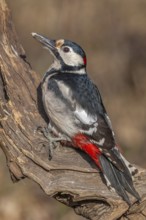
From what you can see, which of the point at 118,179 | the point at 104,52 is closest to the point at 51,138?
the point at 118,179

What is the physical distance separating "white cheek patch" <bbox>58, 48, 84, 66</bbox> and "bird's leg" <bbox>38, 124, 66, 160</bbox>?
1.88ft

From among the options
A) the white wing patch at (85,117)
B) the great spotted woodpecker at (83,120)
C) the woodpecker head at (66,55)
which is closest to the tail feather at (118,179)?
the great spotted woodpecker at (83,120)

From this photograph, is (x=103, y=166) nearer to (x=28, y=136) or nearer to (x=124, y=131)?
(x=28, y=136)

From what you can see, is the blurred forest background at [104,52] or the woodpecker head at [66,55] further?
the blurred forest background at [104,52]

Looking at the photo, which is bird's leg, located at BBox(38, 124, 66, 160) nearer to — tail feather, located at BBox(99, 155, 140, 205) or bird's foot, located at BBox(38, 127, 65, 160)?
bird's foot, located at BBox(38, 127, 65, 160)

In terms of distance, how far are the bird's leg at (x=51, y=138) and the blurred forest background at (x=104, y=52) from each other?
221 cm

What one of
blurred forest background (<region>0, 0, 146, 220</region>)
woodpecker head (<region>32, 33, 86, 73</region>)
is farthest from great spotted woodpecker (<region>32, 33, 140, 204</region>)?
blurred forest background (<region>0, 0, 146, 220</region>)

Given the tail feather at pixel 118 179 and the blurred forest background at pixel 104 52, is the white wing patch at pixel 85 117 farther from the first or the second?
the blurred forest background at pixel 104 52

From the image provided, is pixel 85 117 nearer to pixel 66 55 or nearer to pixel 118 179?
pixel 118 179

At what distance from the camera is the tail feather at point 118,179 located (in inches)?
195

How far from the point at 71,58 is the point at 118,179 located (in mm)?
1039

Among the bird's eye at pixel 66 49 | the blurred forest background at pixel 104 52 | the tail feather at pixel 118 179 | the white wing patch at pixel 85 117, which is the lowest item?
the blurred forest background at pixel 104 52

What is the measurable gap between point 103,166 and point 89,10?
15.1ft

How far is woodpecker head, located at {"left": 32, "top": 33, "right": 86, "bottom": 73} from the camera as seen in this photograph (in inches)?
219
